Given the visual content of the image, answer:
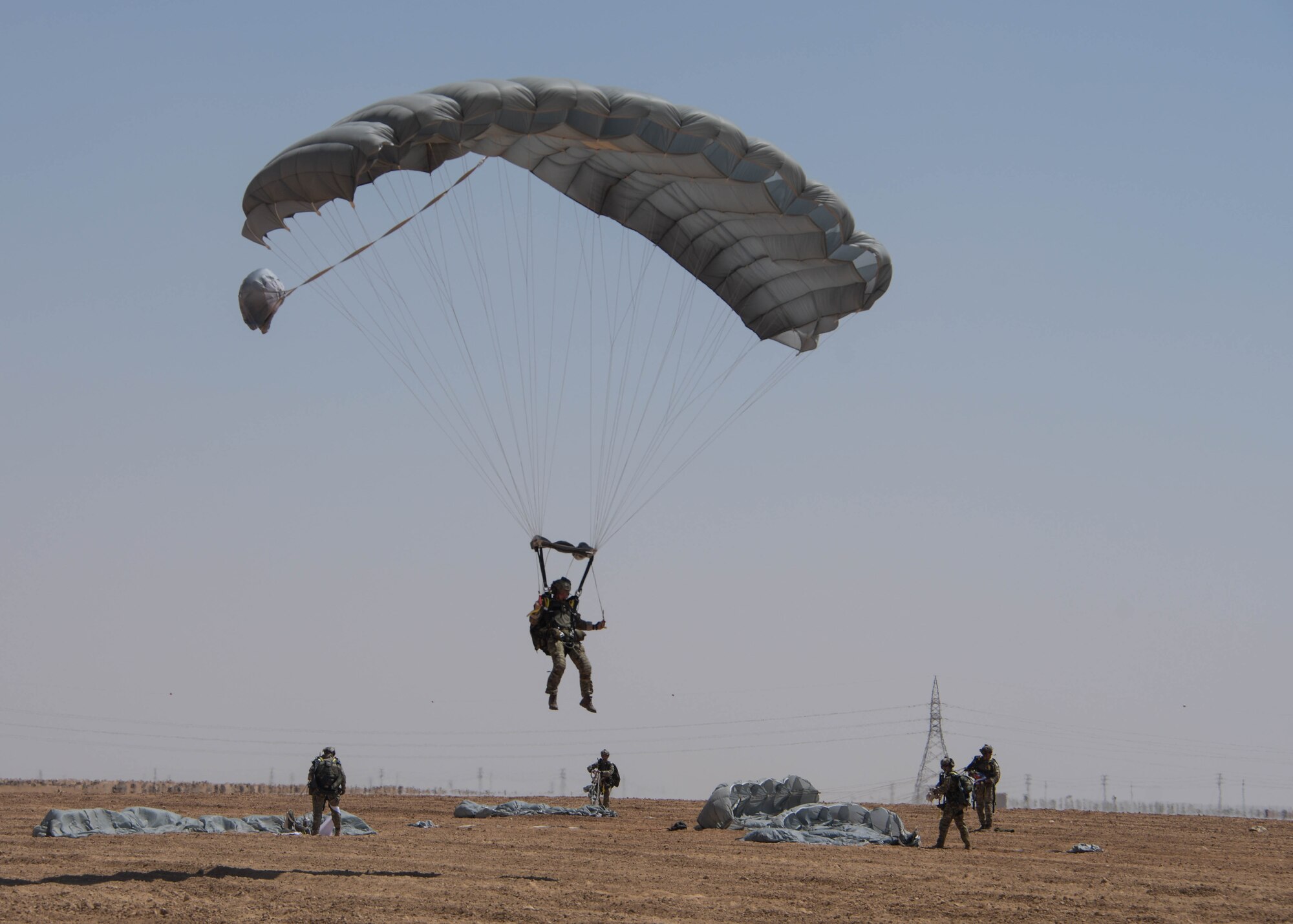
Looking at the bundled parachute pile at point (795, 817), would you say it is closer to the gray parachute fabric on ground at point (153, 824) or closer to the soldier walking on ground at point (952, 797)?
the soldier walking on ground at point (952, 797)

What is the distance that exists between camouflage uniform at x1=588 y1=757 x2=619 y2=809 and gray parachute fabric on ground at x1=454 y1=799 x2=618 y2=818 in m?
0.84

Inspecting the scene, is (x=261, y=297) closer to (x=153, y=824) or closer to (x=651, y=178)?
(x=651, y=178)

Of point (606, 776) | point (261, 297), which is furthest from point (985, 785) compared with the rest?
point (261, 297)

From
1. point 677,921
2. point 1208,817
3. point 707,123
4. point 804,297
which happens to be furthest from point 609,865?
point 1208,817

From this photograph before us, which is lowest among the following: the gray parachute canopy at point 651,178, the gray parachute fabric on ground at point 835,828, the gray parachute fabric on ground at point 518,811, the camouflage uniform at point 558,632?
the gray parachute fabric on ground at point 518,811

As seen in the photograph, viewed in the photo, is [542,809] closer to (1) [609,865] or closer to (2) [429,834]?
(2) [429,834]

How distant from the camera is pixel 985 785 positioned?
69.7 feet

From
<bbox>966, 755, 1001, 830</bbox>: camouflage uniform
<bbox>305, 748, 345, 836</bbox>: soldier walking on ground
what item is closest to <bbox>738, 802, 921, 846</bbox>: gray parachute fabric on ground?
<bbox>966, 755, 1001, 830</bbox>: camouflage uniform

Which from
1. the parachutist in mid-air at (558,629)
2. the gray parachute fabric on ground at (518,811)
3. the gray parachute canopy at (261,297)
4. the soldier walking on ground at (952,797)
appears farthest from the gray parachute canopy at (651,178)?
the gray parachute fabric on ground at (518,811)

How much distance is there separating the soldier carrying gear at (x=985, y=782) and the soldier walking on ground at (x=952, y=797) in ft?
9.12

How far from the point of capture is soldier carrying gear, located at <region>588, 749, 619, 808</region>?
2445 cm

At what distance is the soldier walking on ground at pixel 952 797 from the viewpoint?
1817cm

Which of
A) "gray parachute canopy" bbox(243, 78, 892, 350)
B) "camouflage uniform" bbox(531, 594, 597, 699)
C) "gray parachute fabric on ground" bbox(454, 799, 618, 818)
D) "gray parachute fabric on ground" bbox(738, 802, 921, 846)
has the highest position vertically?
"gray parachute canopy" bbox(243, 78, 892, 350)

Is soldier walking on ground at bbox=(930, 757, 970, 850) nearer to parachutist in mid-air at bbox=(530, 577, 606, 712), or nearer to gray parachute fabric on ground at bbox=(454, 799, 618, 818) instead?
parachutist in mid-air at bbox=(530, 577, 606, 712)
